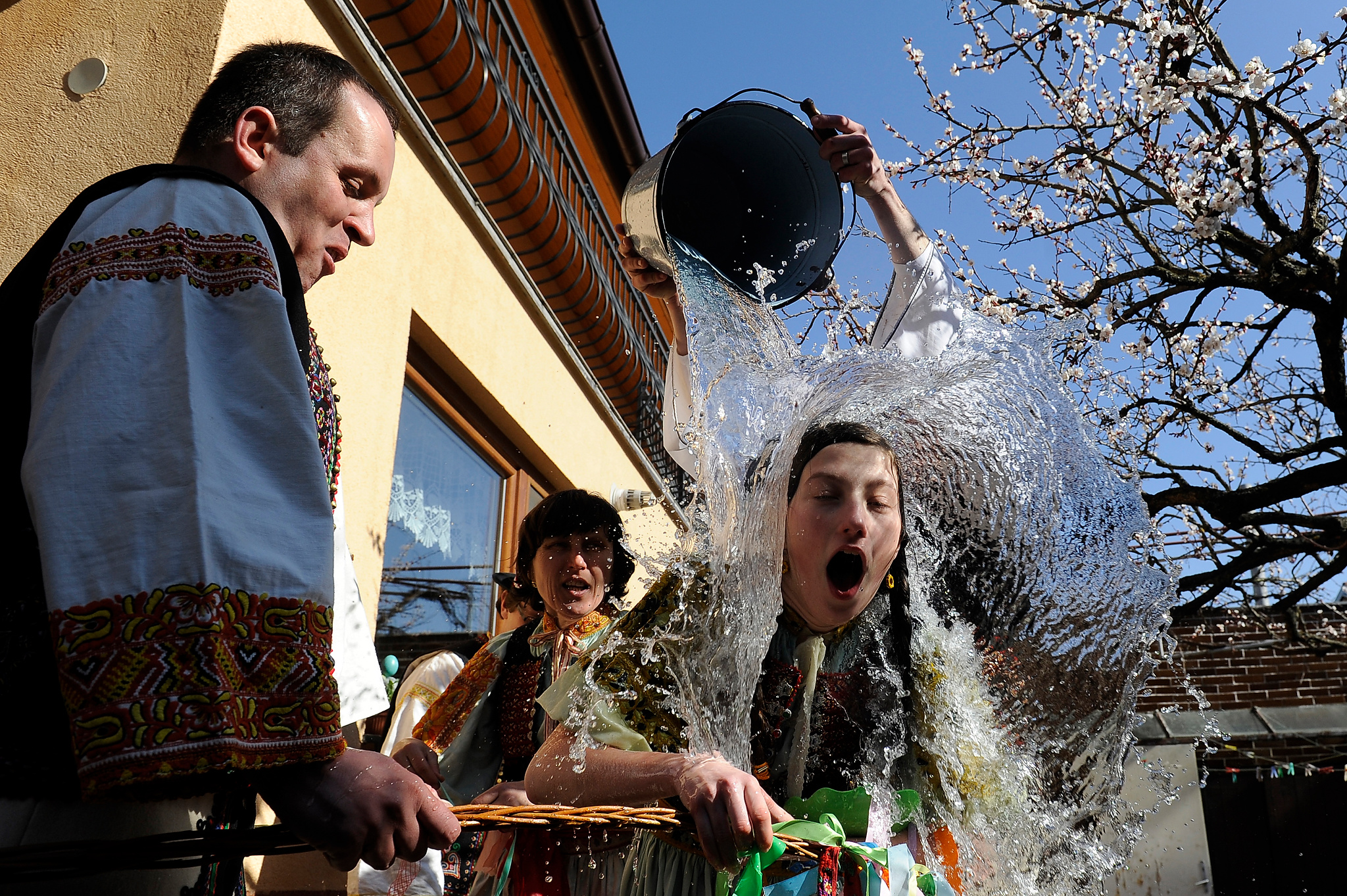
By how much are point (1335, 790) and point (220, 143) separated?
11.4 metres

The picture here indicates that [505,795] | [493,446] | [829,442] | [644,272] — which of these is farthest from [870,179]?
[493,446]

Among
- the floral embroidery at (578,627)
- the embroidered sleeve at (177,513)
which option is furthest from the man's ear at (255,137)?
the floral embroidery at (578,627)

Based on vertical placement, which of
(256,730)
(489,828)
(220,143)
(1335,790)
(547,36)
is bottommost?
(1335,790)

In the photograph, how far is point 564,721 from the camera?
63.8 inches

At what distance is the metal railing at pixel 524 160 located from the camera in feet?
13.3

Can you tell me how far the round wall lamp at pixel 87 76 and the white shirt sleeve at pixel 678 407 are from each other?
1.90 metres

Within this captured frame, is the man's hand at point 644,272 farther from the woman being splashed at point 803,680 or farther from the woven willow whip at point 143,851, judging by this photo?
the woven willow whip at point 143,851

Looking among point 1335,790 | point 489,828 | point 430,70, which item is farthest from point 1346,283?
point 1335,790

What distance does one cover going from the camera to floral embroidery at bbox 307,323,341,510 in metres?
1.21

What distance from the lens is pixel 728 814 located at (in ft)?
4.20

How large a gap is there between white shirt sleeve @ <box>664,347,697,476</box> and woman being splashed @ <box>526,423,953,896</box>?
2.03ft

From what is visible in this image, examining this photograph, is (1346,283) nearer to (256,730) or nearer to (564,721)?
(564,721)

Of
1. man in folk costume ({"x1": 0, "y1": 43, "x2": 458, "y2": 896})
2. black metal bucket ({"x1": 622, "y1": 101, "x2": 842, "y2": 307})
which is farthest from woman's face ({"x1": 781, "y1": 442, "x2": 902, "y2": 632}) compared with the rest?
man in folk costume ({"x1": 0, "y1": 43, "x2": 458, "y2": 896})

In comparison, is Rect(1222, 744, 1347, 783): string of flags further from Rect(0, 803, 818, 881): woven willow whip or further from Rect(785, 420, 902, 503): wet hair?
Rect(0, 803, 818, 881): woven willow whip
